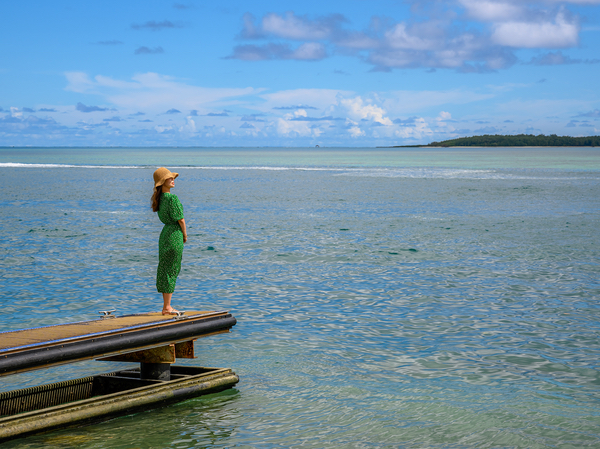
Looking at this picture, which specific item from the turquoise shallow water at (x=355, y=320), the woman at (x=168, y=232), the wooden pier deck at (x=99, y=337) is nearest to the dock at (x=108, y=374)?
the wooden pier deck at (x=99, y=337)

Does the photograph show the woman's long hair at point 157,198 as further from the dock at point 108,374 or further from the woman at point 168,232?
the dock at point 108,374

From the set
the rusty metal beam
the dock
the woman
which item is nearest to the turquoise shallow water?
the dock

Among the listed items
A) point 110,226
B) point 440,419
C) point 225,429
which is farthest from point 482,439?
point 110,226

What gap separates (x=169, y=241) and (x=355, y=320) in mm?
4695

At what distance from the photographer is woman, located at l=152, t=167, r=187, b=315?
347 inches

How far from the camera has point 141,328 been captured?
7.89 m

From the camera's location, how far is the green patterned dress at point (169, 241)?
8773mm

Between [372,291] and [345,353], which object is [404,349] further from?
[372,291]

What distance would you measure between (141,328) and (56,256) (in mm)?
12924

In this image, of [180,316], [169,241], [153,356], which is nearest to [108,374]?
[153,356]

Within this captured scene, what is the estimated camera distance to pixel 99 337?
746 cm

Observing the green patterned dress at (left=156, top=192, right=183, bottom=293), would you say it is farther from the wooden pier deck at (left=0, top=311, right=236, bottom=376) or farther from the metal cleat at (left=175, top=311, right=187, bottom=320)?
the wooden pier deck at (left=0, top=311, right=236, bottom=376)

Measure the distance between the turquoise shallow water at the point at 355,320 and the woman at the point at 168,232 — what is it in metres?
1.62

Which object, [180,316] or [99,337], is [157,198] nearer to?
[180,316]
